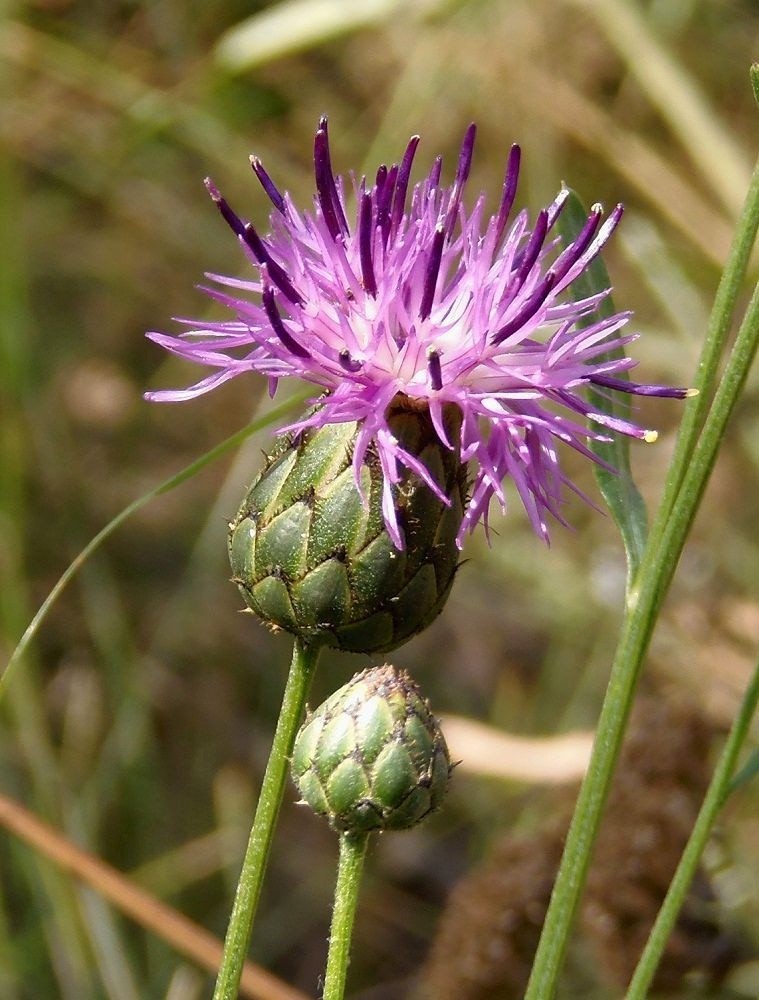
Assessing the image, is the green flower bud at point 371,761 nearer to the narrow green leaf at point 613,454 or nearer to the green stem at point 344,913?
the green stem at point 344,913

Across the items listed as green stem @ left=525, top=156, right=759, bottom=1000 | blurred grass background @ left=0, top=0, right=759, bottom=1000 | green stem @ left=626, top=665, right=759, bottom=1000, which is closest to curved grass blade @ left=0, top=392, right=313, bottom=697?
green stem @ left=525, top=156, right=759, bottom=1000

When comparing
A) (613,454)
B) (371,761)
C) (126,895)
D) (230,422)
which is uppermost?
(230,422)

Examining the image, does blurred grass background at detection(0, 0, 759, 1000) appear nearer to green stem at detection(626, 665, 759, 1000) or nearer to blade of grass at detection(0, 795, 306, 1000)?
blade of grass at detection(0, 795, 306, 1000)

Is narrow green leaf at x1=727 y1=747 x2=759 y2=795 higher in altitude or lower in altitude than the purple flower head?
lower

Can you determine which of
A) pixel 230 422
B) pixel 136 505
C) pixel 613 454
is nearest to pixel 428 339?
pixel 613 454

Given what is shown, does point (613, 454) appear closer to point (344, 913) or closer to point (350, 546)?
point (350, 546)

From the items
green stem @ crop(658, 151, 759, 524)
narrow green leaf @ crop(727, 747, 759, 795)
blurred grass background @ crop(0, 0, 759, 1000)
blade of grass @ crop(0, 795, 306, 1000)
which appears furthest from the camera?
blurred grass background @ crop(0, 0, 759, 1000)

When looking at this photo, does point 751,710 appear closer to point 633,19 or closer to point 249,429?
point 249,429
